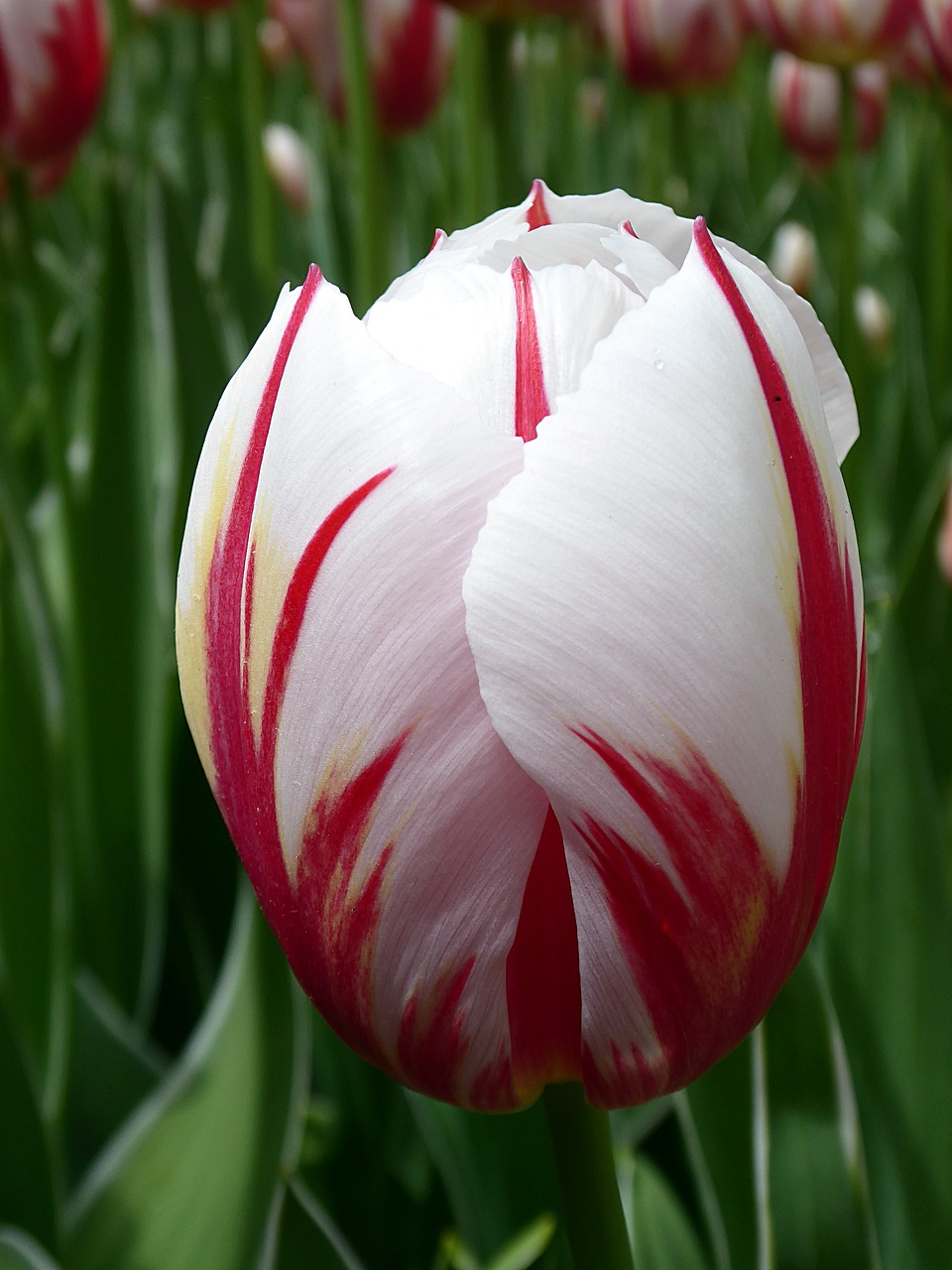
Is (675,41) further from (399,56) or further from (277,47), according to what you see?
(277,47)

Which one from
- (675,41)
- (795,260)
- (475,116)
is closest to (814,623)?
(475,116)

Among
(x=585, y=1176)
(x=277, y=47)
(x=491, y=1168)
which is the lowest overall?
(x=491, y=1168)

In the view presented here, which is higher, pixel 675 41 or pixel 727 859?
pixel 675 41

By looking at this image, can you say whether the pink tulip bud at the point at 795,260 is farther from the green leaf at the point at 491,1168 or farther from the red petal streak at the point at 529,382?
the red petal streak at the point at 529,382

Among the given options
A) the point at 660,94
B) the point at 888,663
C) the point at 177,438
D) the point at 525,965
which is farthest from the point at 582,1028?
the point at 660,94

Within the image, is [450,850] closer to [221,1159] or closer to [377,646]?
[377,646]
